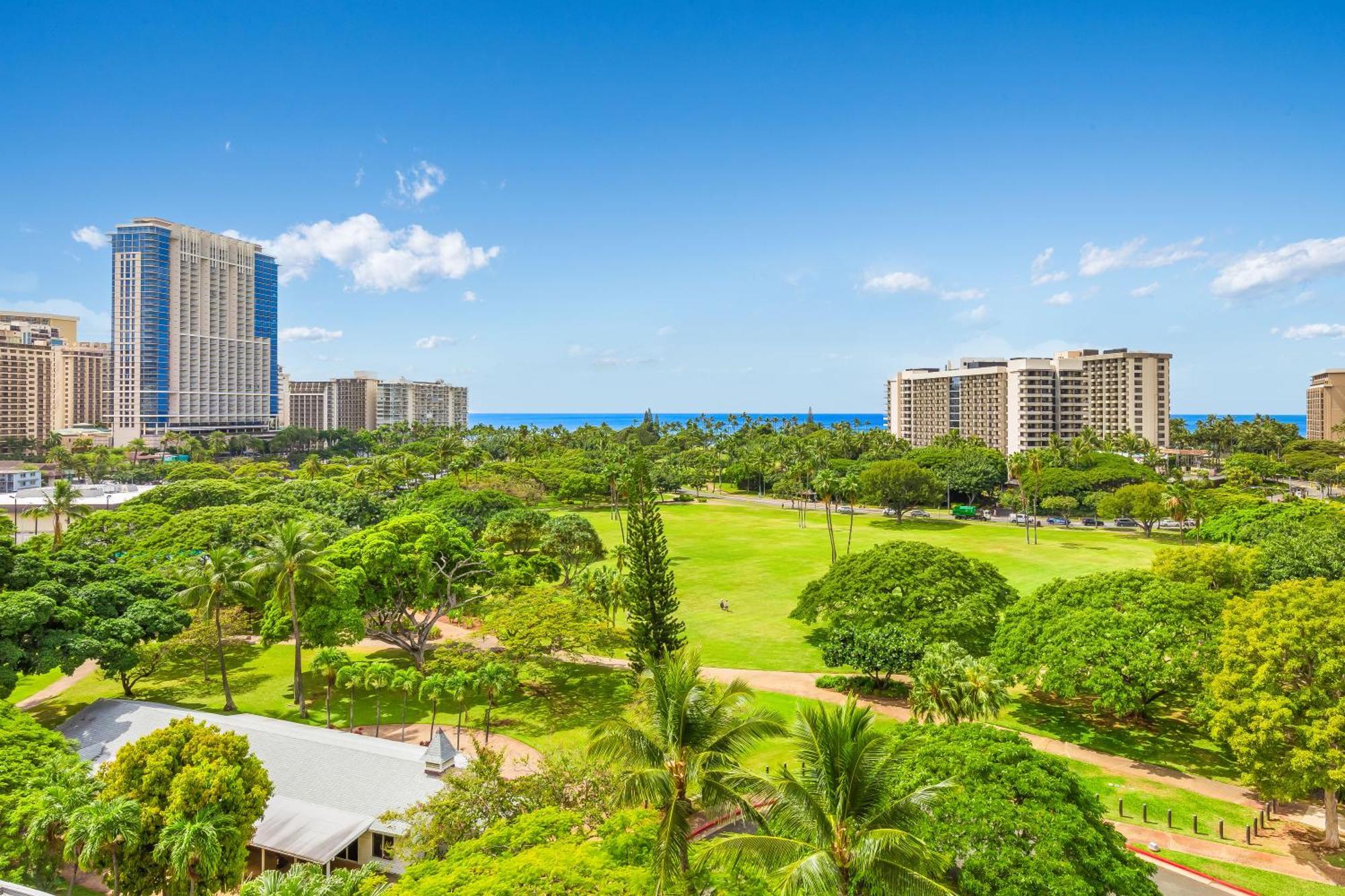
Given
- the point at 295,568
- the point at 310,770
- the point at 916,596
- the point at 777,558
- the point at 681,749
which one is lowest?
the point at 310,770

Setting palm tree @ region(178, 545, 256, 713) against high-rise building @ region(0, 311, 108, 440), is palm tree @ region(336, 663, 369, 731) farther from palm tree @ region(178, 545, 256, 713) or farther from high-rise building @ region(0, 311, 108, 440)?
high-rise building @ region(0, 311, 108, 440)

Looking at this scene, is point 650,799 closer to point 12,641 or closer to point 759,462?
point 12,641

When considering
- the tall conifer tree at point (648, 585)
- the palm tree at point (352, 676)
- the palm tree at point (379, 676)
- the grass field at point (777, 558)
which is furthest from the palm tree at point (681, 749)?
the grass field at point (777, 558)

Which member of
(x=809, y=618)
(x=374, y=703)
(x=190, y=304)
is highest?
(x=190, y=304)

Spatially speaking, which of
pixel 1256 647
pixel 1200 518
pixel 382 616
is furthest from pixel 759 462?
pixel 1256 647

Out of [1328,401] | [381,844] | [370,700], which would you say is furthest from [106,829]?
[1328,401]

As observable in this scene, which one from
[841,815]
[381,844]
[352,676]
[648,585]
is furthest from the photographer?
[648,585]

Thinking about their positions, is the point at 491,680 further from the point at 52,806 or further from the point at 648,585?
the point at 52,806

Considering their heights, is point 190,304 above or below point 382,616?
above
